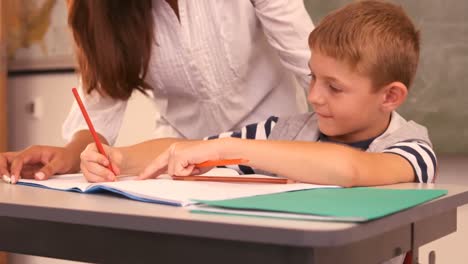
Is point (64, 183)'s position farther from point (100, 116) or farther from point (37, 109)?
point (37, 109)

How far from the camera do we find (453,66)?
91.2 inches

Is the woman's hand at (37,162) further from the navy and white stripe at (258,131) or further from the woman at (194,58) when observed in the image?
the navy and white stripe at (258,131)

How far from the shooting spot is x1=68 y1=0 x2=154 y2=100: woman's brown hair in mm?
1716

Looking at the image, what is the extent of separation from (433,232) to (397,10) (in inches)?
19.3

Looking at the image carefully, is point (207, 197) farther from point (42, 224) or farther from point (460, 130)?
point (460, 130)

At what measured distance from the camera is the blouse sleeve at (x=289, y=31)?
5.43ft

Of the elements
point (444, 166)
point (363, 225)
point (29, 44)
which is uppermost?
point (363, 225)

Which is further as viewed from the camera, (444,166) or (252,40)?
(444,166)

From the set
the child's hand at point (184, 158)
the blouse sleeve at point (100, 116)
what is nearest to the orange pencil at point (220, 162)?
the child's hand at point (184, 158)

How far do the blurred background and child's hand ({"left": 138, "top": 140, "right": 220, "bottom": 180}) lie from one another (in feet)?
4.45

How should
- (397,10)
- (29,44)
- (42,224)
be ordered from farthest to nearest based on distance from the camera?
(29,44), (397,10), (42,224)

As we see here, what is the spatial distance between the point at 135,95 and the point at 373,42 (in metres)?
1.72

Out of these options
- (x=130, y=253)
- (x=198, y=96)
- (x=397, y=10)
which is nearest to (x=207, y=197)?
(x=130, y=253)

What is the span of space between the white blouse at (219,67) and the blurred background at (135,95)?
698 millimetres
